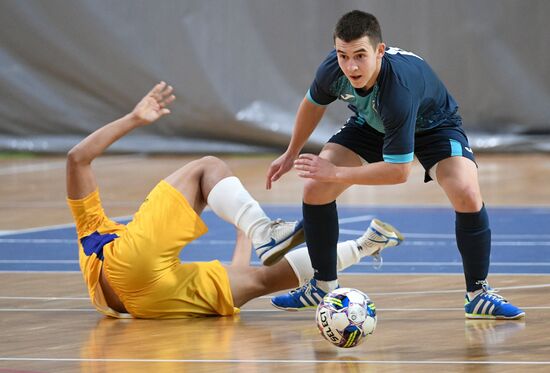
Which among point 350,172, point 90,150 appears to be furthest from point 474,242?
point 90,150

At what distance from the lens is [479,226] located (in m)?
4.95

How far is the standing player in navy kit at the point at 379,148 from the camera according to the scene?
4562mm

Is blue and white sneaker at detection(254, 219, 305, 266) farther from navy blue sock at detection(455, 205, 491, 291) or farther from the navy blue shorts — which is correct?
navy blue sock at detection(455, 205, 491, 291)

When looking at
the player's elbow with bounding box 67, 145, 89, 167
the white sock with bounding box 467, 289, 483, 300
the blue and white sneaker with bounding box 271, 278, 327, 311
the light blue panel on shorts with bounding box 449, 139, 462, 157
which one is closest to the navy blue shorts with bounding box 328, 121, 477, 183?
the light blue panel on shorts with bounding box 449, 139, 462, 157

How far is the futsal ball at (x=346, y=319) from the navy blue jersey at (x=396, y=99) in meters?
0.63

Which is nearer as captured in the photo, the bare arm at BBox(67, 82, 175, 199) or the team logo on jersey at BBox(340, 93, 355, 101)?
the team logo on jersey at BBox(340, 93, 355, 101)

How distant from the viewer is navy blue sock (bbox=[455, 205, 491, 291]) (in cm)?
495

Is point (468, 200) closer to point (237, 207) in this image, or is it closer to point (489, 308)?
point (489, 308)

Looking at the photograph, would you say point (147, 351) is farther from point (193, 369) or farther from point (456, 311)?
point (456, 311)

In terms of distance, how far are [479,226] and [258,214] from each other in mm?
1053

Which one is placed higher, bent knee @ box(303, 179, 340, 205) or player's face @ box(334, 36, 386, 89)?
player's face @ box(334, 36, 386, 89)

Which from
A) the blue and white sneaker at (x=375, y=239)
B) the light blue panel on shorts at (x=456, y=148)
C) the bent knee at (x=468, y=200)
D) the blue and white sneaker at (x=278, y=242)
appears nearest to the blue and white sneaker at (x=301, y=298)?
the blue and white sneaker at (x=278, y=242)

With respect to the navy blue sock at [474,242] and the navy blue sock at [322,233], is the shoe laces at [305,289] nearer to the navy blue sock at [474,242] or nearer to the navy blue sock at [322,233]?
the navy blue sock at [322,233]

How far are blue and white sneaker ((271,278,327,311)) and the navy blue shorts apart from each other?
672 millimetres
